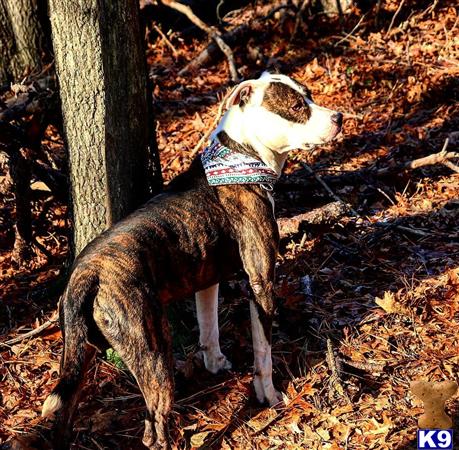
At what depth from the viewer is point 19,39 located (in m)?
7.84

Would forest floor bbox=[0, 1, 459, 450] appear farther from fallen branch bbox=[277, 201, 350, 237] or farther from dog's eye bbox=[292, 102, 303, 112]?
dog's eye bbox=[292, 102, 303, 112]

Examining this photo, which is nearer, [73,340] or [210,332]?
[73,340]

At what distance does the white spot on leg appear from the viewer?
4.43 metres

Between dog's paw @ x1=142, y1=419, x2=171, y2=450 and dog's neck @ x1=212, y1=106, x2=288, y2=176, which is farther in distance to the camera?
dog's neck @ x1=212, y1=106, x2=288, y2=176

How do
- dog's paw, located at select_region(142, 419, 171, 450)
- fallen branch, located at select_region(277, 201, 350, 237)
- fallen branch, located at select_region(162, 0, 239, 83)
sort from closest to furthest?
dog's paw, located at select_region(142, 419, 171, 450), fallen branch, located at select_region(277, 201, 350, 237), fallen branch, located at select_region(162, 0, 239, 83)

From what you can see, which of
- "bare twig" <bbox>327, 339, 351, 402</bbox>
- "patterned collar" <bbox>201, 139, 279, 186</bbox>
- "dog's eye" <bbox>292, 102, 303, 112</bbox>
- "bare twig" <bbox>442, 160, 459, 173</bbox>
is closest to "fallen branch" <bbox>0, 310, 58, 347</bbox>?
"patterned collar" <bbox>201, 139, 279, 186</bbox>

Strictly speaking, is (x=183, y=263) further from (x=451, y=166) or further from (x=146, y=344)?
(x=451, y=166)

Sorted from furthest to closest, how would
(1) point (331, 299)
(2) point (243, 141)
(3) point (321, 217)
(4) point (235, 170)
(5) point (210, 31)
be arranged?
1. (5) point (210, 31)
2. (3) point (321, 217)
3. (1) point (331, 299)
4. (2) point (243, 141)
5. (4) point (235, 170)

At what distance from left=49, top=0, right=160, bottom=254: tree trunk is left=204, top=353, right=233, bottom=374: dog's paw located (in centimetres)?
115

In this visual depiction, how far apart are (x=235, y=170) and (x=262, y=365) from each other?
1.21 meters

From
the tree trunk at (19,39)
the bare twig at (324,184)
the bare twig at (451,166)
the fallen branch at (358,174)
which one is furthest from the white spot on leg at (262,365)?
the tree trunk at (19,39)

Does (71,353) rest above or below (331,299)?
above

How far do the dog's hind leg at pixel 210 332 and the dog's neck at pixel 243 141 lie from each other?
Answer: 0.93m

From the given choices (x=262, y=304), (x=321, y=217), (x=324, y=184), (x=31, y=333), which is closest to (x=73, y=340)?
(x=262, y=304)
